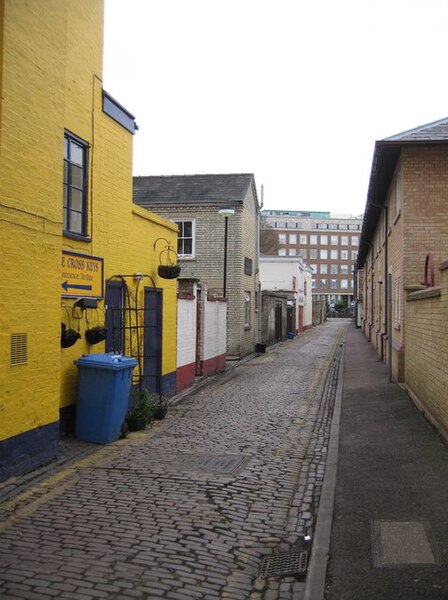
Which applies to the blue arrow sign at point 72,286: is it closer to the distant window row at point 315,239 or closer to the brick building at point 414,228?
the brick building at point 414,228

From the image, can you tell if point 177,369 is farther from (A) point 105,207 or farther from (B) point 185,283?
(A) point 105,207

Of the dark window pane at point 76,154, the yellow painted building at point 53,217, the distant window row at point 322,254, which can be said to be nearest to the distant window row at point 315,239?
the distant window row at point 322,254

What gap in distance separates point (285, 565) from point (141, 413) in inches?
209

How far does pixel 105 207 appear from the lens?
966cm

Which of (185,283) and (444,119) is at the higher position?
(444,119)

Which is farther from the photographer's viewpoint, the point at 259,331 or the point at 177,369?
the point at 259,331

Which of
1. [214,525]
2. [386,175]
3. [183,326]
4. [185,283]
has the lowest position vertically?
[214,525]

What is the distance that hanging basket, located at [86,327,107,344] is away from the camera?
9039 mm

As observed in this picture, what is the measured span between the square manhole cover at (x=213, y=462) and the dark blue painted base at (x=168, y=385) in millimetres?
4561

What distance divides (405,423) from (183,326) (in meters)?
6.03

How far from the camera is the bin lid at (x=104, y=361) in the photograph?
8.27m

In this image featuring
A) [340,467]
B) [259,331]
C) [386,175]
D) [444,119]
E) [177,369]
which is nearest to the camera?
[340,467]

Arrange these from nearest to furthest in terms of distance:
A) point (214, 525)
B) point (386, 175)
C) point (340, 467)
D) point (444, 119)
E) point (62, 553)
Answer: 1. point (62, 553)
2. point (214, 525)
3. point (340, 467)
4. point (444, 119)
5. point (386, 175)

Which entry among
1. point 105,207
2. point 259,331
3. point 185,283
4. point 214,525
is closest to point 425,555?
point 214,525
